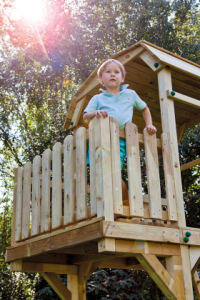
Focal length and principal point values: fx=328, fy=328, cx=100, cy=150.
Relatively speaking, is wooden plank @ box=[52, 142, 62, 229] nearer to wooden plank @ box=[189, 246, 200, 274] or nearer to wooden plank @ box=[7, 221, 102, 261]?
wooden plank @ box=[7, 221, 102, 261]

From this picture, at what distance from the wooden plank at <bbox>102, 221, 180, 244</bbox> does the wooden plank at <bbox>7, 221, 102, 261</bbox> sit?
0.31 ft

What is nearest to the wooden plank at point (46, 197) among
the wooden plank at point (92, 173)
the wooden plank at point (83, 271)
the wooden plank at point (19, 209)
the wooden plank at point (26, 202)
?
the wooden plank at point (26, 202)

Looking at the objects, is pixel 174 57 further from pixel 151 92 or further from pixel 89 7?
pixel 89 7

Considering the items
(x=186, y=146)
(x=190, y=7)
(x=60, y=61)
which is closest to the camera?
(x=186, y=146)

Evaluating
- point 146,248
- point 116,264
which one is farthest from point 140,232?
point 116,264

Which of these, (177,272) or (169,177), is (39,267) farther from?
(169,177)

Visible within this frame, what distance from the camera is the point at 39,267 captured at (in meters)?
4.10

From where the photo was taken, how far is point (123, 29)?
39.7ft

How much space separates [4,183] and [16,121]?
103 inches

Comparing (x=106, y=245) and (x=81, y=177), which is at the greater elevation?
(x=81, y=177)

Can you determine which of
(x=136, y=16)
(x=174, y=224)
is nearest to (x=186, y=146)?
(x=136, y=16)

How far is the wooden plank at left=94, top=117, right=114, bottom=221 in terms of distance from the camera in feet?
8.50

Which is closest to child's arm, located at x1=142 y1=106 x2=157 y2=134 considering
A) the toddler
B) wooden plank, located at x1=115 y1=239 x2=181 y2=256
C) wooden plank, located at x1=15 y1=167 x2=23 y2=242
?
the toddler

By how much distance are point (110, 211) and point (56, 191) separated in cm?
90
